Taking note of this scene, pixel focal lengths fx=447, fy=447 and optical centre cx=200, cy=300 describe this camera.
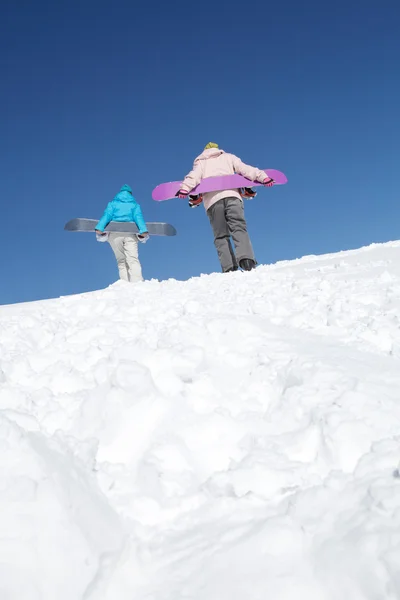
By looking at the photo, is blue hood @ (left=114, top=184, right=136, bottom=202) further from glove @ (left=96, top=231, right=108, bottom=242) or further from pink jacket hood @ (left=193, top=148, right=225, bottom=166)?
pink jacket hood @ (left=193, top=148, right=225, bottom=166)

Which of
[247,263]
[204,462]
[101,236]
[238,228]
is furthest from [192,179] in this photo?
[204,462]

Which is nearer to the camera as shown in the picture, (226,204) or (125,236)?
(226,204)

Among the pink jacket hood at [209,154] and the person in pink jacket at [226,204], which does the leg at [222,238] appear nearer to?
the person in pink jacket at [226,204]

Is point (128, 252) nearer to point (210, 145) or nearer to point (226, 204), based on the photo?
point (226, 204)

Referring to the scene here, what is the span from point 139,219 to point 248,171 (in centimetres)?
257

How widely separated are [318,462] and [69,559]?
906mm

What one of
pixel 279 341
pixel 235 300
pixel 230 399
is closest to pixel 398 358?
pixel 279 341

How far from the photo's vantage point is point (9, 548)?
1266mm

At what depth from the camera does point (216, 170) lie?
7711 mm

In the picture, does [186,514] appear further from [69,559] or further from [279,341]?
[279,341]

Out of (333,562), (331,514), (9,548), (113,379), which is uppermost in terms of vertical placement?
(113,379)

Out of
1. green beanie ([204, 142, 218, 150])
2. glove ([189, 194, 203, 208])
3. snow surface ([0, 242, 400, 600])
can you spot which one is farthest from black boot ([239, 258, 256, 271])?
snow surface ([0, 242, 400, 600])

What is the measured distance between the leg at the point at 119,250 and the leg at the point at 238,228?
263 cm

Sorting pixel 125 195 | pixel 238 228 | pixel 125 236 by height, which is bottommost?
pixel 238 228
